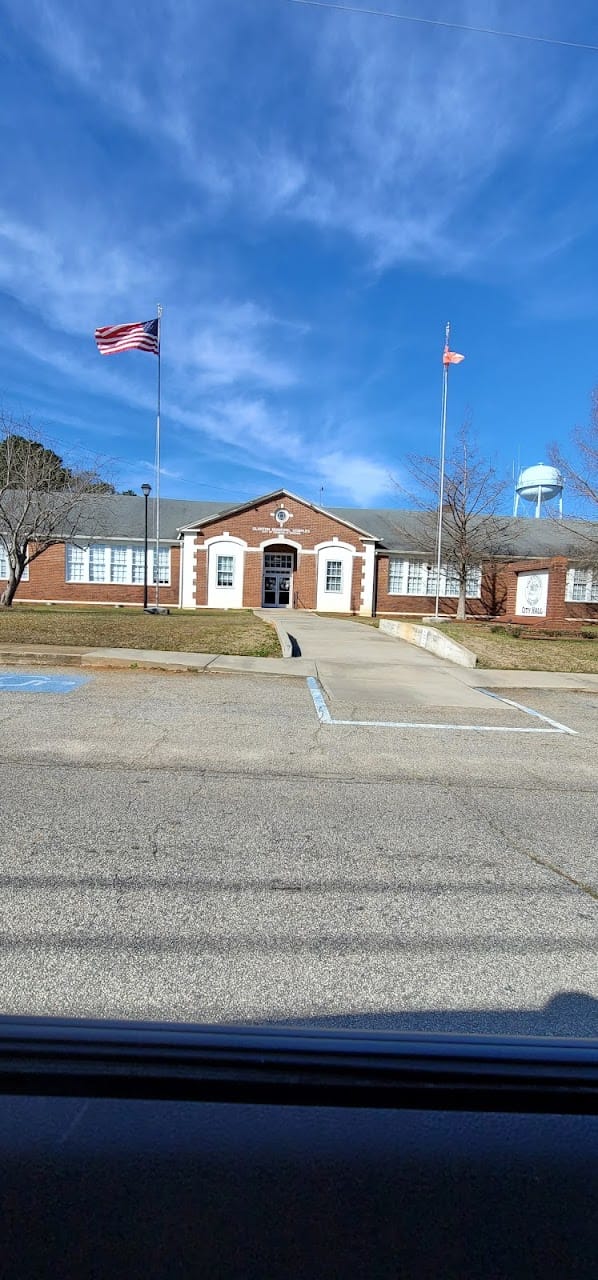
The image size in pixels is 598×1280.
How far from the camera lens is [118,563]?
35.2 metres

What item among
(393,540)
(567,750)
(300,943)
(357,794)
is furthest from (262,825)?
(393,540)

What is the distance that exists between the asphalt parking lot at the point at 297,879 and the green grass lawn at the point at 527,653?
Result: 277 inches

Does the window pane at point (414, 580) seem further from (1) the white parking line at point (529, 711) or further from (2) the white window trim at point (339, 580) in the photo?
(1) the white parking line at point (529, 711)

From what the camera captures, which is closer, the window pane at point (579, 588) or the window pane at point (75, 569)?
the window pane at point (579, 588)

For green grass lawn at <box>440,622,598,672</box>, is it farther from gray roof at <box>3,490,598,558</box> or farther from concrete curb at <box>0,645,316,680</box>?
gray roof at <box>3,490,598,558</box>

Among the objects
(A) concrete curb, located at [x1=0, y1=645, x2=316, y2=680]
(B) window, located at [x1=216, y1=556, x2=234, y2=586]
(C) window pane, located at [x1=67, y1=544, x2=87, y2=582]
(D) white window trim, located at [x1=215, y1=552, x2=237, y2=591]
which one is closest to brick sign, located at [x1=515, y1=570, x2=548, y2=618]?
(D) white window trim, located at [x1=215, y1=552, x2=237, y2=591]

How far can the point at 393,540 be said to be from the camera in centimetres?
3619

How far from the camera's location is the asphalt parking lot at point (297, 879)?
255cm

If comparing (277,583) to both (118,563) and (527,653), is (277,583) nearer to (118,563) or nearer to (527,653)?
(118,563)

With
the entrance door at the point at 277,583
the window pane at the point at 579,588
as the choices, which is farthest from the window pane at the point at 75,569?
the window pane at the point at 579,588

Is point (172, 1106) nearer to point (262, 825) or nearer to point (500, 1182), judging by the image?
point (500, 1182)

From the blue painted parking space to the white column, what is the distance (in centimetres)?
2578

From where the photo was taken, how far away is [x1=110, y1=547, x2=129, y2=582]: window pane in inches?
1385

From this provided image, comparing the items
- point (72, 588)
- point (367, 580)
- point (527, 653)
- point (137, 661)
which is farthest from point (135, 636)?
point (72, 588)
